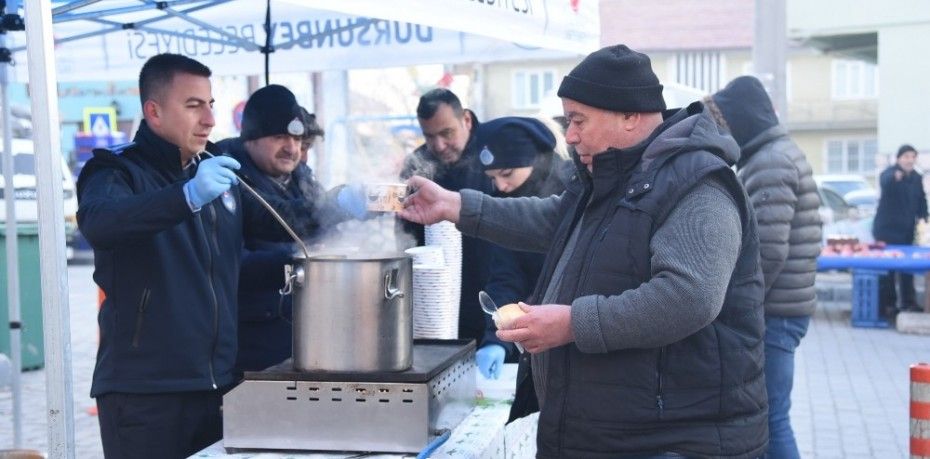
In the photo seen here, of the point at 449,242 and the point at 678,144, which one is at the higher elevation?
the point at 678,144

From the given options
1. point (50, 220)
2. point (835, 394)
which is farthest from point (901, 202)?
point (50, 220)

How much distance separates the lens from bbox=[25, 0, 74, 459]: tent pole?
2.40 meters

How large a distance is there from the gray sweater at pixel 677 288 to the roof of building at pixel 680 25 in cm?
3702

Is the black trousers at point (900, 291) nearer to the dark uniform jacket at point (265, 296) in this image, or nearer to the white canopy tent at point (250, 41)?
the white canopy tent at point (250, 41)

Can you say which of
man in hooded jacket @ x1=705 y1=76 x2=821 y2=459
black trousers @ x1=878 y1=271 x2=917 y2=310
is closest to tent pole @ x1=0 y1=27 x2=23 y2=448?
man in hooded jacket @ x1=705 y1=76 x2=821 y2=459

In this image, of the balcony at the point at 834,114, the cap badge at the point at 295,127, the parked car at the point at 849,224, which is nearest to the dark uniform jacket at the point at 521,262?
the cap badge at the point at 295,127

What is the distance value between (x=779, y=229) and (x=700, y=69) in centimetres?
3659

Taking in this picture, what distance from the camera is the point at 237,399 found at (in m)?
2.51

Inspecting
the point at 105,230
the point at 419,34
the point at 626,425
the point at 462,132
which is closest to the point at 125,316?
the point at 105,230

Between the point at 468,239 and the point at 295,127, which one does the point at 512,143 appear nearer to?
the point at 468,239

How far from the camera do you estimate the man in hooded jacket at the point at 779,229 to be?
4355mm

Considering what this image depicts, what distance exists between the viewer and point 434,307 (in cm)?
339

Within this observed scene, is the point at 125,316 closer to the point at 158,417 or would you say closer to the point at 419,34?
the point at 158,417

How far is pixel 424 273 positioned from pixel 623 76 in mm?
1153
